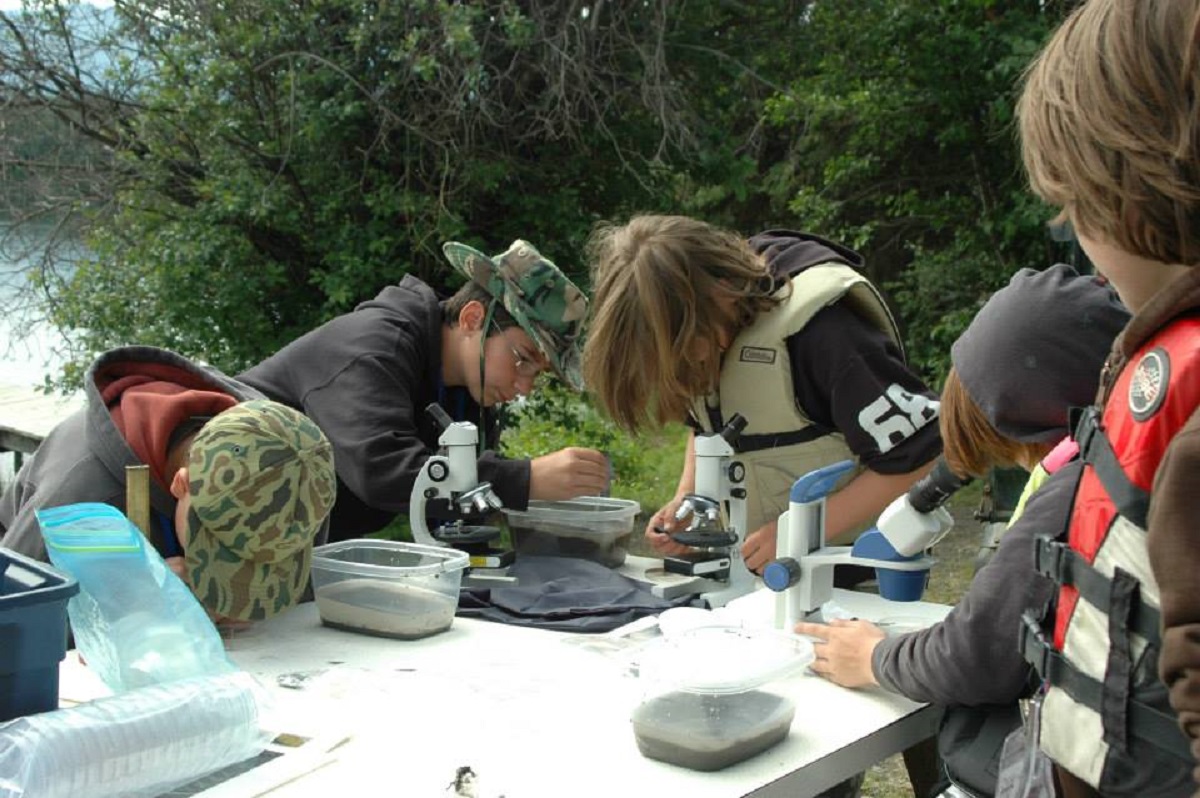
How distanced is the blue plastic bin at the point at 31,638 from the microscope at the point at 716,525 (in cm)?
124

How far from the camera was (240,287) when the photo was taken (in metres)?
5.73

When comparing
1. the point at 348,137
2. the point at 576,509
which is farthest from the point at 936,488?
the point at 348,137

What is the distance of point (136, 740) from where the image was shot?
1558 millimetres

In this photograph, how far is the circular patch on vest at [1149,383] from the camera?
3.79 ft

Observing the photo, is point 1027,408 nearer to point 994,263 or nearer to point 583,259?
point 583,259

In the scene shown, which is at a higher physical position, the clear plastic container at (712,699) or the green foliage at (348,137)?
the green foliage at (348,137)

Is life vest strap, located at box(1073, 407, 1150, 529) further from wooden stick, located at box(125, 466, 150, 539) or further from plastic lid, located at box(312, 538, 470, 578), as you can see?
wooden stick, located at box(125, 466, 150, 539)

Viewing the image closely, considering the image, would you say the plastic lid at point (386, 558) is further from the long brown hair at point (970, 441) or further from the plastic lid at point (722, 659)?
the long brown hair at point (970, 441)

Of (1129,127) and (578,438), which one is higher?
(1129,127)

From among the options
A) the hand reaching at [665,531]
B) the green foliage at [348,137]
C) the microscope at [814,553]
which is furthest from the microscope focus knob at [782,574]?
the green foliage at [348,137]

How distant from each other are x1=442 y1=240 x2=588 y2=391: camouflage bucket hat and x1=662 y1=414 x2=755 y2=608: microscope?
0.60 metres

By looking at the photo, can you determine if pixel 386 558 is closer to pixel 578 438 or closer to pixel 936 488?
pixel 936 488

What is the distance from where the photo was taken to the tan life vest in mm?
2701

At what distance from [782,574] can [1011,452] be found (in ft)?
1.56
